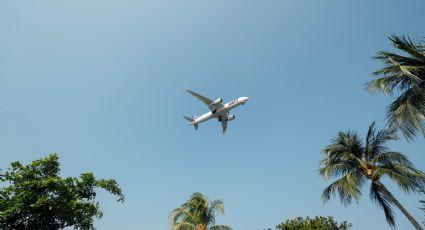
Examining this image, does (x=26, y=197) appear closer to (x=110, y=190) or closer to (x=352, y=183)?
(x=110, y=190)

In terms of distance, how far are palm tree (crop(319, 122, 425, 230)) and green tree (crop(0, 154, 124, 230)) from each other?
63.0 ft

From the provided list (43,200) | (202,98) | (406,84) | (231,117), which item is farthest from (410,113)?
(231,117)

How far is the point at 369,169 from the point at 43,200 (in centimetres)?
2426

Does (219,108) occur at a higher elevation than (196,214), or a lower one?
higher

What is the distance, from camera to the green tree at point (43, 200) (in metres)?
16.8

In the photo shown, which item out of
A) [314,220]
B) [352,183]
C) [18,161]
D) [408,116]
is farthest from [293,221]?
[18,161]

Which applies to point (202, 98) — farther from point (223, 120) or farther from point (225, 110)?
point (223, 120)

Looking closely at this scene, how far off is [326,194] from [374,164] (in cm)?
474

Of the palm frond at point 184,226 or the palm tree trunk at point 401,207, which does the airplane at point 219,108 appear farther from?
the palm tree trunk at point 401,207

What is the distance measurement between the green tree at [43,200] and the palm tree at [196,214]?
14.1 m

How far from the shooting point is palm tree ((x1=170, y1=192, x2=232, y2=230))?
102 ft

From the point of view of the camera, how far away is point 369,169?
26.0m

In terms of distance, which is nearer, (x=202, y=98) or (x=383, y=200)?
(x=383, y=200)

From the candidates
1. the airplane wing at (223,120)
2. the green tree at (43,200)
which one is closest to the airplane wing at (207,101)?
the airplane wing at (223,120)
